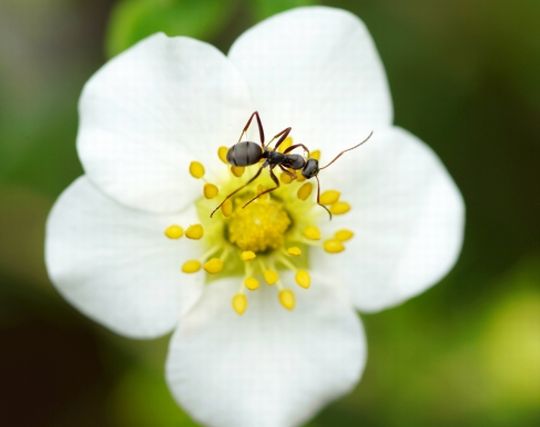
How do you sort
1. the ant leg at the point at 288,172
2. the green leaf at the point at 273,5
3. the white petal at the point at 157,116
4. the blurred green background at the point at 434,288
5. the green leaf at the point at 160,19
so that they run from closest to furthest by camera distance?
the white petal at the point at 157,116, the ant leg at the point at 288,172, the green leaf at the point at 273,5, the green leaf at the point at 160,19, the blurred green background at the point at 434,288

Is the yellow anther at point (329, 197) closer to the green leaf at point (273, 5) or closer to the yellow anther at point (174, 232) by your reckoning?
the yellow anther at point (174, 232)

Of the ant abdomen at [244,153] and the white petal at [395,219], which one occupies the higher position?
the ant abdomen at [244,153]

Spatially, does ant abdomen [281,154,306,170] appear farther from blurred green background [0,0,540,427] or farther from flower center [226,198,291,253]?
blurred green background [0,0,540,427]

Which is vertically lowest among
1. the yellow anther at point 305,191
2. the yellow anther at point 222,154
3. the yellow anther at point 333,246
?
the yellow anther at point 333,246

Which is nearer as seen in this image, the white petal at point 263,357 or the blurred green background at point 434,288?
the white petal at point 263,357

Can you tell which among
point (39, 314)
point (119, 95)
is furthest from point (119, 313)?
point (39, 314)

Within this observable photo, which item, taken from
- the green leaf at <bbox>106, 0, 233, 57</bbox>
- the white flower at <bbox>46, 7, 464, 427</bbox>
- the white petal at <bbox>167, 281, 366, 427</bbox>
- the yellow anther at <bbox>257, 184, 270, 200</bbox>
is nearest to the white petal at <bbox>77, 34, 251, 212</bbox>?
the white flower at <bbox>46, 7, 464, 427</bbox>

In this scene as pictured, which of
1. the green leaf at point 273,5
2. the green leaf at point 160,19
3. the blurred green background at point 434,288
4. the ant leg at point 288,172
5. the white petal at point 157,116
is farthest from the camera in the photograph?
the blurred green background at point 434,288

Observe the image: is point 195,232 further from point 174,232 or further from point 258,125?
point 258,125

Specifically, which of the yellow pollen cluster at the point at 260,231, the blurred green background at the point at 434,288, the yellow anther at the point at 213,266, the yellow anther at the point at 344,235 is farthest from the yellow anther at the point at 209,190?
the blurred green background at the point at 434,288
